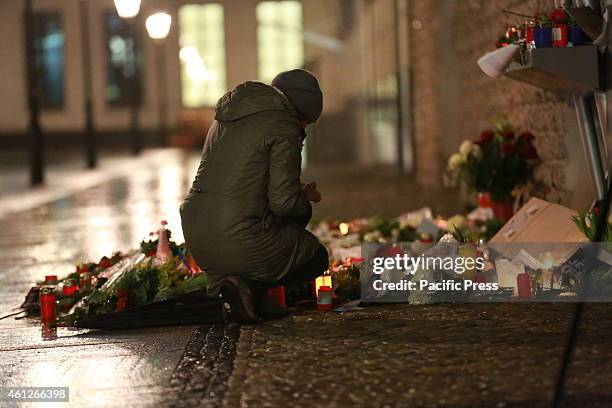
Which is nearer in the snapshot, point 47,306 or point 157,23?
point 47,306

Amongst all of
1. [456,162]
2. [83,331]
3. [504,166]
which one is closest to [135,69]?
[456,162]

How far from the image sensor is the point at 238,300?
6898 millimetres

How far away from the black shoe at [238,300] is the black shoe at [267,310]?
0.38 feet

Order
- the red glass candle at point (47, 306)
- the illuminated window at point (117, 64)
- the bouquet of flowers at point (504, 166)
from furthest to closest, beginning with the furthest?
the illuminated window at point (117, 64) → the bouquet of flowers at point (504, 166) → the red glass candle at point (47, 306)

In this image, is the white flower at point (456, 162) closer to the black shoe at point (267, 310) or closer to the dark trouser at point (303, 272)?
the dark trouser at point (303, 272)

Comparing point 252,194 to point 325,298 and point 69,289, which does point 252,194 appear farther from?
point 69,289

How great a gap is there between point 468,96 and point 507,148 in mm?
4169

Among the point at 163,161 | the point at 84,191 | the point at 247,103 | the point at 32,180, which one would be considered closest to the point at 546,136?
the point at 247,103

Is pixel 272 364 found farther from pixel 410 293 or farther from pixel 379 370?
pixel 410 293

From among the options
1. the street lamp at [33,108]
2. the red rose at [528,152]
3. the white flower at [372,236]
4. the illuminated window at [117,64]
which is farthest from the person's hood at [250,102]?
the illuminated window at [117,64]

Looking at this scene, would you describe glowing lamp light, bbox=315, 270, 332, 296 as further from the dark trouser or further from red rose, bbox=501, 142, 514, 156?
red rose, bbox=501, 142, 514, 156

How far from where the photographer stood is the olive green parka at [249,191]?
688cm

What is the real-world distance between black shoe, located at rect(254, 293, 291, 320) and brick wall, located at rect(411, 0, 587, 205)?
3042 mm

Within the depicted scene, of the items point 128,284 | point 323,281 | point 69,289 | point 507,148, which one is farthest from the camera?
point 507,148
